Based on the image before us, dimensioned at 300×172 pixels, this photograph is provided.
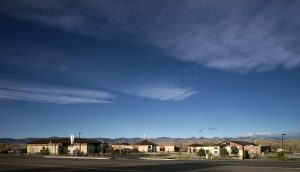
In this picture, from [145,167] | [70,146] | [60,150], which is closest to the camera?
[145,167]

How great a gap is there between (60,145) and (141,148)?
125 feet

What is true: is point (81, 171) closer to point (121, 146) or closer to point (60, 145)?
point (60, 145)

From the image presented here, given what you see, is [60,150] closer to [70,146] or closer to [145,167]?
[70,146]

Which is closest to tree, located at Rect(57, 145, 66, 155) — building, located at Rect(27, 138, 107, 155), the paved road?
building, located at Rect(27, 138, 107, 155)

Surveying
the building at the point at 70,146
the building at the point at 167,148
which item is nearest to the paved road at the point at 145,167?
the building at the point at 70,146

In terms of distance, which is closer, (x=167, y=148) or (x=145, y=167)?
(x=145, y=167)

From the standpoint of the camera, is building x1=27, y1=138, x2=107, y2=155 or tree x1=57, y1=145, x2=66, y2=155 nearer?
tree x1=57, y1=145, x2=66, y2=155

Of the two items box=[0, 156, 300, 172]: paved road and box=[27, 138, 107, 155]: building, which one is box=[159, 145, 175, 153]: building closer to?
box=[27, 138, 107, 155]: building

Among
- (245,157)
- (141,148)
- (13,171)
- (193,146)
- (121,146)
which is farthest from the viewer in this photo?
(121,146)

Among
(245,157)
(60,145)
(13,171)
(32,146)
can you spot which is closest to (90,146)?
(60,145)

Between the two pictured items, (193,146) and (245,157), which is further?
(193,146)

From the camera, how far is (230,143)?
119938 mm

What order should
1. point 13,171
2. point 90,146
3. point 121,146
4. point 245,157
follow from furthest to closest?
point 121,146
point 90,146
point 245,157
point 13,171

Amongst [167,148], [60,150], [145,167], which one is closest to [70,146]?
[60,150]
